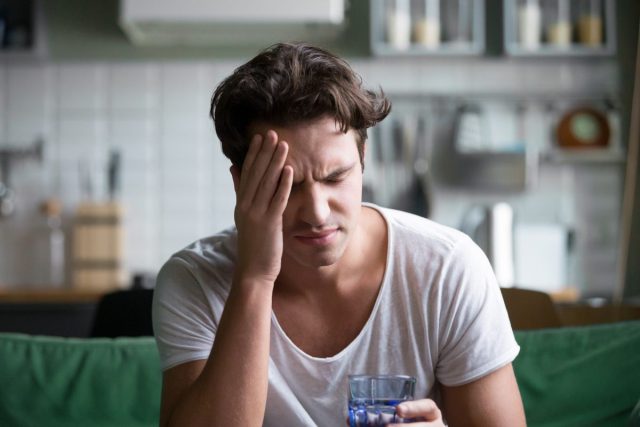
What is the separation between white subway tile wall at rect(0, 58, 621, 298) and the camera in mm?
4309

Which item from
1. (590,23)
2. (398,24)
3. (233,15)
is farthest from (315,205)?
(590,23)

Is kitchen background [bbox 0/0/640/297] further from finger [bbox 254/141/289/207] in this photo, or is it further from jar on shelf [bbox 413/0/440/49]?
finger [bbox 254/141/289/207]

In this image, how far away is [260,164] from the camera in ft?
4.83

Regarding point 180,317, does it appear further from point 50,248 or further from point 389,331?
point 50,248

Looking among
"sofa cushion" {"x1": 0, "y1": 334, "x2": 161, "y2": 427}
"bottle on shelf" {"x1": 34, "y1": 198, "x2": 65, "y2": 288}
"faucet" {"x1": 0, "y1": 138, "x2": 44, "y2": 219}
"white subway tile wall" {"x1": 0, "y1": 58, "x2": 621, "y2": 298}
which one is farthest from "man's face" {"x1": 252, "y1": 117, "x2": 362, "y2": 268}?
"faucet" {"x1": 0, "y1": 138, "x2": 44, "y2": 219}

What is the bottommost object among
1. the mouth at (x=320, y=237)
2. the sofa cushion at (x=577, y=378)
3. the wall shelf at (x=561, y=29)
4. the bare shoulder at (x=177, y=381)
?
the sofa cushion at (x=577, y=378)

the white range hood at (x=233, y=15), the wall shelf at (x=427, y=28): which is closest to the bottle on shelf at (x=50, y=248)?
the white range hood at (x=233, y=15)

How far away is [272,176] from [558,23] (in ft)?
10.1

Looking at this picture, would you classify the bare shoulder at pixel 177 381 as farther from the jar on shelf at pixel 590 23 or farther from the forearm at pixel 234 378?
the jar on shelf at pixel 590 23

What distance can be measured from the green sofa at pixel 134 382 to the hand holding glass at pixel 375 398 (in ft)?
2.41

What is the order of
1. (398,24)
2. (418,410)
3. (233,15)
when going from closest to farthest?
(418,410), (233,15), (398,24)

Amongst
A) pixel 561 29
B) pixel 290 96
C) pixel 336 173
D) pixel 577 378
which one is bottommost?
pixel 577 378

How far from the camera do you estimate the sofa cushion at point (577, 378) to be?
1.87 meters

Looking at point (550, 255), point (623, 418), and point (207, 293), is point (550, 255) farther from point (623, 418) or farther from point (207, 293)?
point (207, 293)
